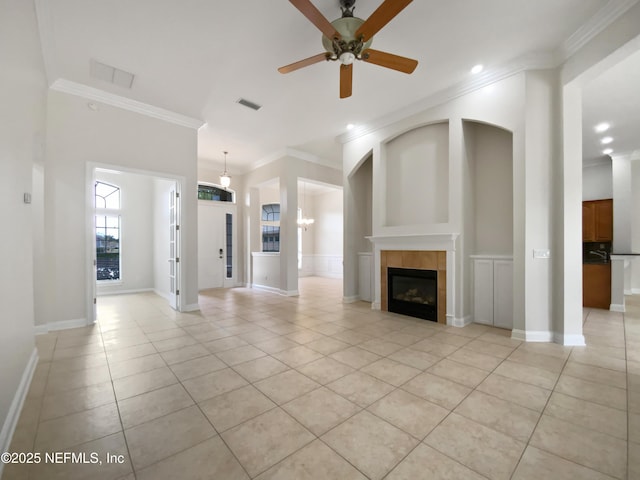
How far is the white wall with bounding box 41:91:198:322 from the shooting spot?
3725mm

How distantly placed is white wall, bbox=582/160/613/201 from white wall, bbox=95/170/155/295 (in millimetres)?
10927

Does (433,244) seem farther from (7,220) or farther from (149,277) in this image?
(149,277)

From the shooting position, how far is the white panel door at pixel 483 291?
3924 mm

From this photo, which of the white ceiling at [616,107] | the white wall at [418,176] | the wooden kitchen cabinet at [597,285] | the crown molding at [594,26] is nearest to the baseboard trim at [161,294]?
the white wall at [418,176]

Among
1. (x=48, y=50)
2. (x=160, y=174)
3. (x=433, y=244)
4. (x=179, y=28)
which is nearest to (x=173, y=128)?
(x=160, y=174)

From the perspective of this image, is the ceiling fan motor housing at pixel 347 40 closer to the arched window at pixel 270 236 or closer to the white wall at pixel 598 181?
the arched window at pixel 270 236

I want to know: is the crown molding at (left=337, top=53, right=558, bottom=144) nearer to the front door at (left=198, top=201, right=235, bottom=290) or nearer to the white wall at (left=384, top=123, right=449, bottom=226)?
the white wall at (left=384, top=123, right=449, bottom=226)

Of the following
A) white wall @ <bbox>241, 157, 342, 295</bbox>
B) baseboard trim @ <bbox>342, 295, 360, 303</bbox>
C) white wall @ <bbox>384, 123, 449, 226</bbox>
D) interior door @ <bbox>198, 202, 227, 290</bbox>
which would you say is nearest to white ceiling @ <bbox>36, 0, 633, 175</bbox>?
white wall @ <bbox>384, 123, 449, 226</bbox>

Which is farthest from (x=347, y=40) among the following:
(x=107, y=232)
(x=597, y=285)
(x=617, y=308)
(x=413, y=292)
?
(x=107, y=232)

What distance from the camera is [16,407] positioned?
1.86 m

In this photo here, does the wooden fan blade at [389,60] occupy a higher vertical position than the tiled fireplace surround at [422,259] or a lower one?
higher

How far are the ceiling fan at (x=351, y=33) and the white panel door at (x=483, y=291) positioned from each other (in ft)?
9.39

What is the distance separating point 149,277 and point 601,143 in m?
10.7

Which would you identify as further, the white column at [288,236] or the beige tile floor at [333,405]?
the white column at [288,236]
